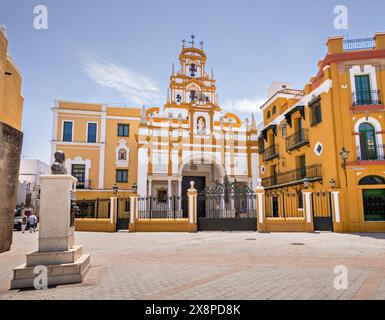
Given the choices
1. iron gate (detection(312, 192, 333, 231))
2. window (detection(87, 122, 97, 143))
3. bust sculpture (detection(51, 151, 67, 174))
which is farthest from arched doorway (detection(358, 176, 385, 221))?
window (detection(87, 122, 97, 143))

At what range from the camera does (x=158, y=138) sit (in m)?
25.4

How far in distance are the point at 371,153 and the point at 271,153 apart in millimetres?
9295

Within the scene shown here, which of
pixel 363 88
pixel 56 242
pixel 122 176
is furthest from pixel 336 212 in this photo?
pixel 122 176

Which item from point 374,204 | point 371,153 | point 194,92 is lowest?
point 374,204

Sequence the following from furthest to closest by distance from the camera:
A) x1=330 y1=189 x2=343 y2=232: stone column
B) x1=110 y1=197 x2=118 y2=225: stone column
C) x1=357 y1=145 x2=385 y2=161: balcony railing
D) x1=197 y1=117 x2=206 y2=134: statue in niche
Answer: x1=197 y1=117 x2=206 y2=134: statue in niche
x1=110 y1=197 x2=118 y2=225: stone column
x1=357 y1=145 x2=385 y2=161: balcony railing
x1=330 y1=189 x2=343 y2=232: stone column

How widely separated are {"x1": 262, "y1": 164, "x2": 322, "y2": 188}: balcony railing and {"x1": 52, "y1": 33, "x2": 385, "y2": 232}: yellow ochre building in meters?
0.08

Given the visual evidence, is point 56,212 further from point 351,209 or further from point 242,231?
point 351,209

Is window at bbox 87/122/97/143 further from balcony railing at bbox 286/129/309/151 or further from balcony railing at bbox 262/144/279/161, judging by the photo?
balcony railing at bbox 286/129/309/151

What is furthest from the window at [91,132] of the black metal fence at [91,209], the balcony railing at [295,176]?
the balcony railing at [295,176]

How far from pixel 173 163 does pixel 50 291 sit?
20.5 meters

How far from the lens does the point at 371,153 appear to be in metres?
16.3

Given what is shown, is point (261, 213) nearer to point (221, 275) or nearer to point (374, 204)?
point (374, 204)

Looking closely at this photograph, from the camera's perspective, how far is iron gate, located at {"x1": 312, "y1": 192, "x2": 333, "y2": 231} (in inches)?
601

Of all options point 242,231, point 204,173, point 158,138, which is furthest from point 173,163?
point 242,231
